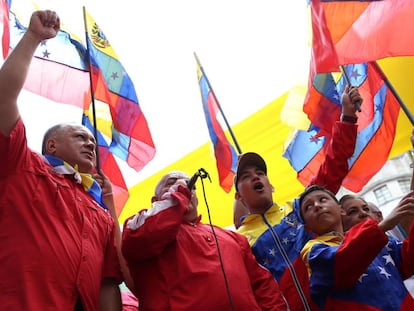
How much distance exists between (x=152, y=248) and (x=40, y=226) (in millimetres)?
468

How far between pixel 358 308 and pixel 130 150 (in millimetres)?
2508

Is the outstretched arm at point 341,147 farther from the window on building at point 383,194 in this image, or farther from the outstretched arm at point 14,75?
the window on building at point 383,194

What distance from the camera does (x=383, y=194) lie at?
57.9 ft

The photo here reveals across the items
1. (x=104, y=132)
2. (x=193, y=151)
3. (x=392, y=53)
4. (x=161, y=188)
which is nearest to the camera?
(x=161, y=188)

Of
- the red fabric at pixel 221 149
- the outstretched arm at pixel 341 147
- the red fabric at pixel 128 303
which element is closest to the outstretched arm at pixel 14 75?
the red fabric at pixel 128 303

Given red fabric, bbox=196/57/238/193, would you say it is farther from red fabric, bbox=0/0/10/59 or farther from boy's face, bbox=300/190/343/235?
red fabric, bbox=0/0/10/59

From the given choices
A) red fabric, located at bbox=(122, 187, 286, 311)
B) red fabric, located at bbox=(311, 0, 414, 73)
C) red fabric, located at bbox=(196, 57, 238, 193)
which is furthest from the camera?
red fabric, located at bbox=(196, 57, 238, 193)

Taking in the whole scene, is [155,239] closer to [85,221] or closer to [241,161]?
[85,221]

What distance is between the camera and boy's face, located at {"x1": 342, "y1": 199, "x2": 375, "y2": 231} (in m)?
2.68

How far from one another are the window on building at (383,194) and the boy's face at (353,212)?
15643mm

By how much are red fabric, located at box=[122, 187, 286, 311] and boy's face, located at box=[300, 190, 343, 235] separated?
42 centimetres

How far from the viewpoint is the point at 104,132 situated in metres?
3.97

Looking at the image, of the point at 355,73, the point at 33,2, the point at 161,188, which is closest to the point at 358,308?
the point at 161,188

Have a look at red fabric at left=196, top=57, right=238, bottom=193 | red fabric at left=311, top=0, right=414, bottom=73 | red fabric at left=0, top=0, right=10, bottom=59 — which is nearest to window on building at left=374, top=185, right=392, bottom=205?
red fabric at left=196, top=57, right=238, bottom=193
